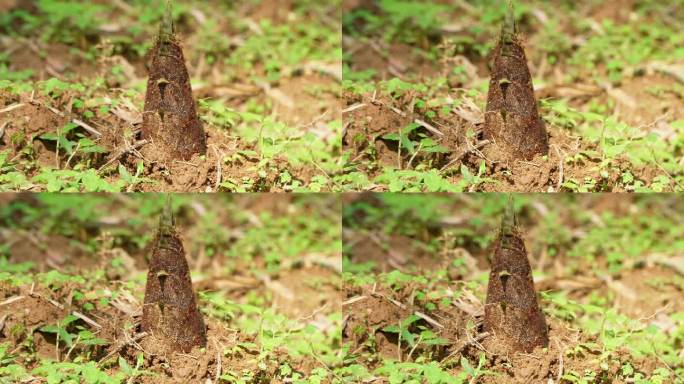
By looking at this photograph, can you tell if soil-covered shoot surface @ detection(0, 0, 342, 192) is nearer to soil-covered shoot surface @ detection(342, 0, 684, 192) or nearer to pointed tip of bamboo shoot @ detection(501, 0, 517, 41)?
soil-covered shoot surface @ detection(342, 0, 684, 192)

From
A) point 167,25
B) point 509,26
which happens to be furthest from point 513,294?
point 167,25

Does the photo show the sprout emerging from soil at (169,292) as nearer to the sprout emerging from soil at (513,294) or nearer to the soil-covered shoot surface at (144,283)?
the soil-covered shoot surface at (144,283)

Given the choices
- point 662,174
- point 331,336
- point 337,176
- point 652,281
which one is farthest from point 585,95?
point 331,336

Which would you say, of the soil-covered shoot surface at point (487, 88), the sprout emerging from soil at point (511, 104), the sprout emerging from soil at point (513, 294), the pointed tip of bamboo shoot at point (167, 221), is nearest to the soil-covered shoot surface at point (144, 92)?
the pointed tip of bamboo shoot at point (167, 221)

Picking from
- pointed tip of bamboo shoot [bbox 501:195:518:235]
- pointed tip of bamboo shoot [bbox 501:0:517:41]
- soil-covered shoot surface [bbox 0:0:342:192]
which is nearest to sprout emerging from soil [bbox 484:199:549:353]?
pointed tip of bamboo shoot [bbox 501:195:518:235]

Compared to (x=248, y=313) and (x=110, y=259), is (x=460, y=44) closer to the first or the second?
(x=248, y=313)
